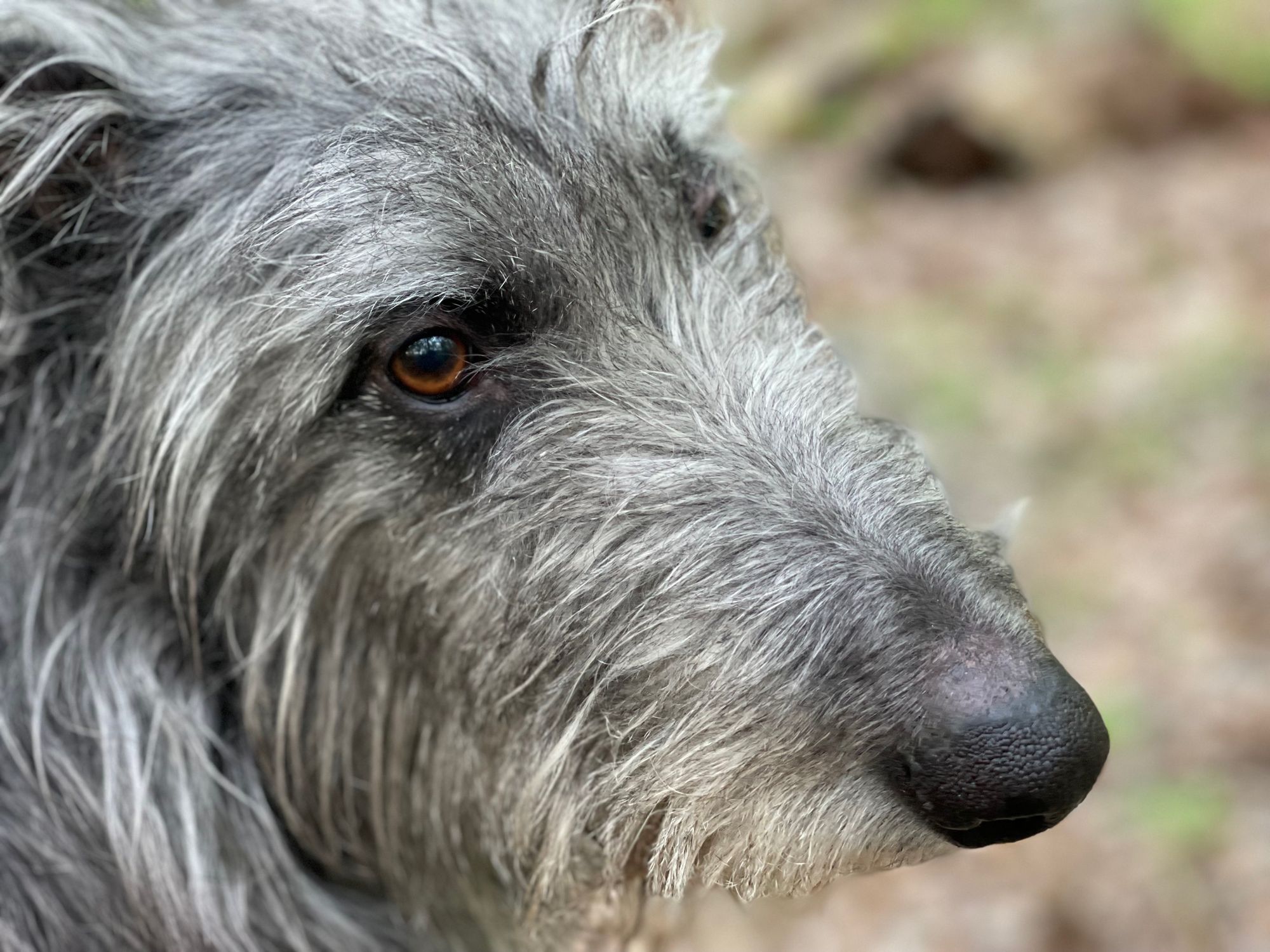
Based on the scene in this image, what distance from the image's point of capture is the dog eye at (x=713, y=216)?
3617 millimetres

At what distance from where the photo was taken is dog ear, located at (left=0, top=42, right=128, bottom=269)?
3.28m

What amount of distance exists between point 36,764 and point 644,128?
7.63ft

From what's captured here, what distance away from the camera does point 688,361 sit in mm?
3273

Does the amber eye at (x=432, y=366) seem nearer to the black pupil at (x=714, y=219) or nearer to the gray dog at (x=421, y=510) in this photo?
the gray dog at (x=421, y=510)

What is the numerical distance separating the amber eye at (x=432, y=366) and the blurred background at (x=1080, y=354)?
1830 millimetres

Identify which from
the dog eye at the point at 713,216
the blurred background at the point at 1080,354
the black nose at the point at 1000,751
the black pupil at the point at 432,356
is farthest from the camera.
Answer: the blurred background at the point at 1080,354

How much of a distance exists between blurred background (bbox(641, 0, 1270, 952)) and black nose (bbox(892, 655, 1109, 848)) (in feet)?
3.83

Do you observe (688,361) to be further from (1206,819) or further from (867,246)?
(867,246)

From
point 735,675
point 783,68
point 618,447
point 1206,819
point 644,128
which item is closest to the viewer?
point 735,675

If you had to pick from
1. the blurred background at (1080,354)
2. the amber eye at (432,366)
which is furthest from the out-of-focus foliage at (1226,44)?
the amber eye at (432,366)

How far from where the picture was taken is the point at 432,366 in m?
3.17

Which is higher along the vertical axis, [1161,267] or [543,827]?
[1161,267]

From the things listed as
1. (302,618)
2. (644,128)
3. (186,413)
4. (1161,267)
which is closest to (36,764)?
(302,618)

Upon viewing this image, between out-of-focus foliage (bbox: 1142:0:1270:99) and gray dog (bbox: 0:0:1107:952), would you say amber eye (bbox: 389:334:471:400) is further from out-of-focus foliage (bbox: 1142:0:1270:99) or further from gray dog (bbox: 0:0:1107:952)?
out-of-focus foliage (bbox: 1142:0:1270:99)
